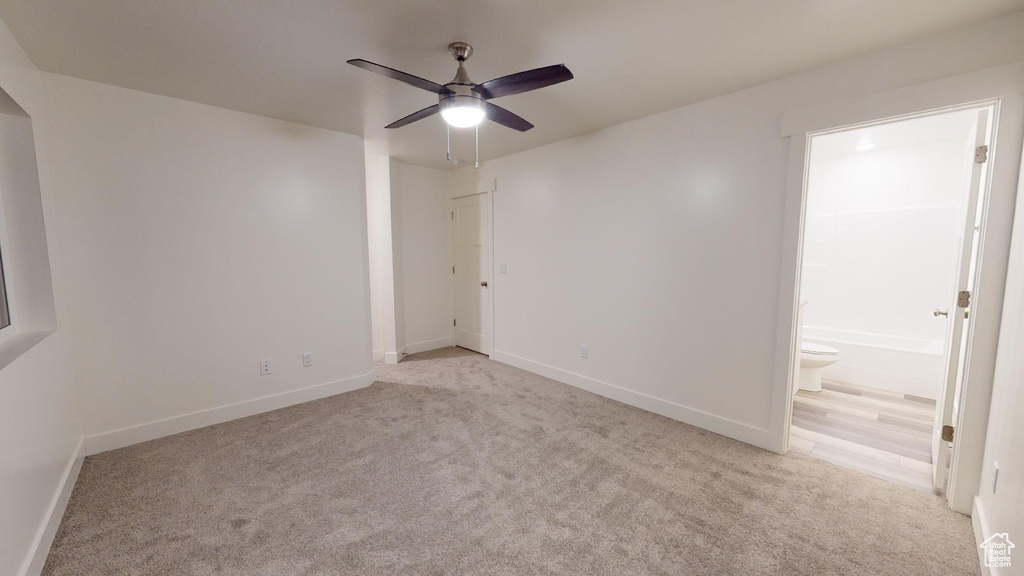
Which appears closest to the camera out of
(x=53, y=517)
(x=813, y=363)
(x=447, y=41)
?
(x=53, y=517)

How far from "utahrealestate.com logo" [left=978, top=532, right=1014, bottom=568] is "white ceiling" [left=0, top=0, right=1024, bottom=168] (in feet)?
7.30

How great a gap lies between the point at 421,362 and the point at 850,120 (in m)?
4.31

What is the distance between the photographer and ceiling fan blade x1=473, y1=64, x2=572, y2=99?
63.0 inches

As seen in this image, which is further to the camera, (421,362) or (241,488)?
(421,362)

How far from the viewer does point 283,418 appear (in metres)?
3.03

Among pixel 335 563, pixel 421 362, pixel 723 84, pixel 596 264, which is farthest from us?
pixel 421 362

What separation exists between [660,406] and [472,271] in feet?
9.45

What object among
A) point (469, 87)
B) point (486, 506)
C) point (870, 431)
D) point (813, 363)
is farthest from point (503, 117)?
point (813, 363)

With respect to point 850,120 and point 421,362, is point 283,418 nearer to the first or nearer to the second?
point 421,362

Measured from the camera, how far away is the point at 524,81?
1.70 m

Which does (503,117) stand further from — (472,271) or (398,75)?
(472,271)

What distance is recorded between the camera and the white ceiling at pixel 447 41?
165cm

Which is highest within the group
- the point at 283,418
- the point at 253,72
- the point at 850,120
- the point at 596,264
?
the point at 253,72

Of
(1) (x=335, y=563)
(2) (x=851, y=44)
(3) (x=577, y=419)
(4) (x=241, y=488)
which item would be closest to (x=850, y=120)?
(2) (x=851, y=44)
